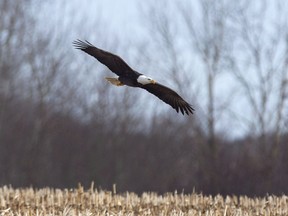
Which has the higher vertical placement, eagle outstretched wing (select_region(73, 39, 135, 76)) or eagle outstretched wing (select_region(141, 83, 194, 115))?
eagle outstretched wing (select_region(73, 39, 135, 76))

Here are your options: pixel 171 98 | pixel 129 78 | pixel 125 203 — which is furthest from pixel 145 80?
pixel 125 203

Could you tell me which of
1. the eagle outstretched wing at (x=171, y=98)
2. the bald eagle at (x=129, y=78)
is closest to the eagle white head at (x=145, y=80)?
the bald eagle at (x=129, y=78)

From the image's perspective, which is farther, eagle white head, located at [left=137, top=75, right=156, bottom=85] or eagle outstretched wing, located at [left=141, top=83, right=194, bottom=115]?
eagle outstretched wing, located at [left=141, top=83, right=194, bottom=115]

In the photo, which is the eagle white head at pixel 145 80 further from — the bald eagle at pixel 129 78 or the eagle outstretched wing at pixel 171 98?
the eagle outstretched wing at pixel 171 98

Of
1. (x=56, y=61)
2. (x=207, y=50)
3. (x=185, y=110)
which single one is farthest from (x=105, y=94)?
(x=185, y=110)

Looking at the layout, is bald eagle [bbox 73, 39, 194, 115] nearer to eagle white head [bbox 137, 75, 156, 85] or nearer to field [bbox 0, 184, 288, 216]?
eagle white head [bbox 137, 75, 156, 85]

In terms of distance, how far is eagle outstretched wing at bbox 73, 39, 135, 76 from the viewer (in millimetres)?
10984

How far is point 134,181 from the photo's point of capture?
34.2 metres

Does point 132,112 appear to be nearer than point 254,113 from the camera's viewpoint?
No

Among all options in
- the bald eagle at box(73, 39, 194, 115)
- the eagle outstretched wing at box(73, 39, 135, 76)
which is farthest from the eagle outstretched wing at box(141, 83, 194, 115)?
the eagle outstretched wing at box(73, 39, 135, 76)

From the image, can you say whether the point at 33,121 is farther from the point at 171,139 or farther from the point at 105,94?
the point at 171,139

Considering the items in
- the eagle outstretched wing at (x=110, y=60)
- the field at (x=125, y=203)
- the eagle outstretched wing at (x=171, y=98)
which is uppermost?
the eagle outstretched wing at (x=110, y=60)

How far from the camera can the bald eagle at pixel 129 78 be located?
1092cm

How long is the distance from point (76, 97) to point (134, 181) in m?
7.07
